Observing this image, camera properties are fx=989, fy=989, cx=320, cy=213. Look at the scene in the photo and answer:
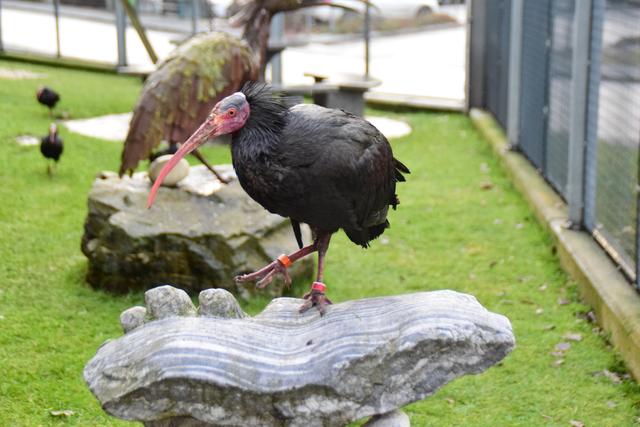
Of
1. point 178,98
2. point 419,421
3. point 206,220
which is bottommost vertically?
point 419,421

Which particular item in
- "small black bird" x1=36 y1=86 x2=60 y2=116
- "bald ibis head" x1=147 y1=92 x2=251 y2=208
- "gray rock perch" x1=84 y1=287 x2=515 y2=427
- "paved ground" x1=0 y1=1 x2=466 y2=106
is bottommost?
"paved ground" x1=0 y1=1 x2=466 y2=106

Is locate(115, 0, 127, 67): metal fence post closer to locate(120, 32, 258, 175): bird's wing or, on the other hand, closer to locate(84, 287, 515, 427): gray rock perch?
locate(120, 32, 258, 175): bird's wing

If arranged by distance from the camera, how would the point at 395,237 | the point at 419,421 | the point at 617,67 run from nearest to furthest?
the point at 419,421, the point at 617,67, the point at 395,237

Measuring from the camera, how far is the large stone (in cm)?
634

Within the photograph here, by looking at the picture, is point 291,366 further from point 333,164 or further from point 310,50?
point 310,50

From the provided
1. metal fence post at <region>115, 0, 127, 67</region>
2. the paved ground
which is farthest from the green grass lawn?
the paved ground

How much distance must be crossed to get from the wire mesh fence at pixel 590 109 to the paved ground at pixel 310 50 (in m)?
4.91

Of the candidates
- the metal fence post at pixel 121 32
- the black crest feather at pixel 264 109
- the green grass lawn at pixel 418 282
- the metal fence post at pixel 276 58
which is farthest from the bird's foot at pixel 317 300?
the metal fence post at pixel 121 32

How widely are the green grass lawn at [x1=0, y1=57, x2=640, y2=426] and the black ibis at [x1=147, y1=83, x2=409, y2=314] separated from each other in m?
1.76

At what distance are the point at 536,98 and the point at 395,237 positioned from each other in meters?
2.27

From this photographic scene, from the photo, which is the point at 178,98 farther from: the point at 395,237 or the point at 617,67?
the point at 617,67

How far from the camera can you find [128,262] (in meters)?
6.45

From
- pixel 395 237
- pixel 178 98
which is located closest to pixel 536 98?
pixel 395 237

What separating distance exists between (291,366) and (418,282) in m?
3.56
